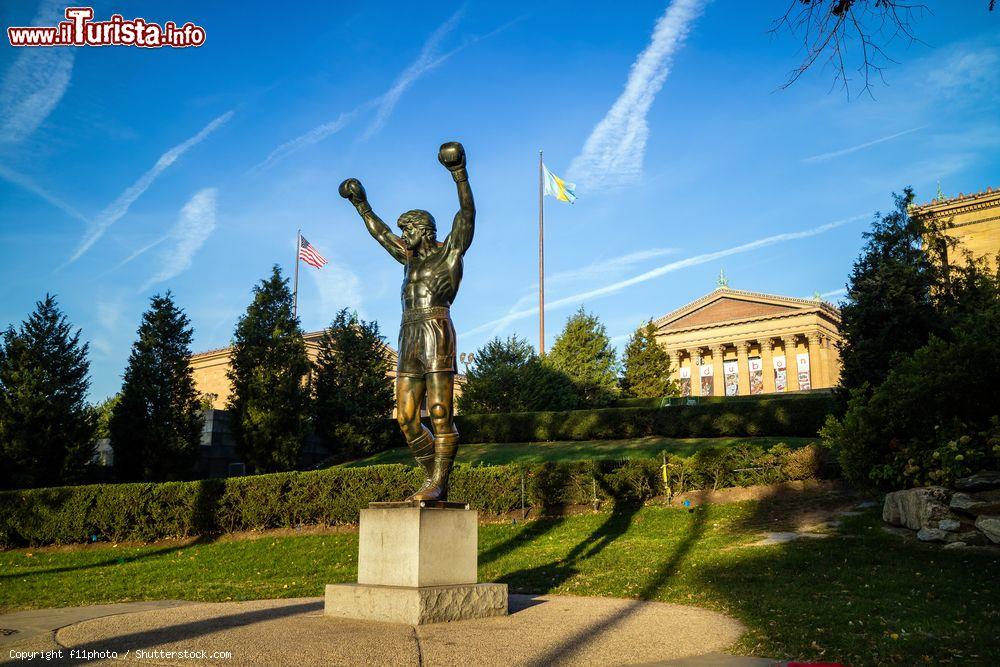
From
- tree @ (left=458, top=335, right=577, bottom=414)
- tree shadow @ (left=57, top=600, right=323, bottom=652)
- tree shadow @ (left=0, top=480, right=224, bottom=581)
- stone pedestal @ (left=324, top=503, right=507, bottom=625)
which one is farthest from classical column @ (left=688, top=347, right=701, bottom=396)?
tree shadow @ (left=57, top=600, right=323, bottom=652)

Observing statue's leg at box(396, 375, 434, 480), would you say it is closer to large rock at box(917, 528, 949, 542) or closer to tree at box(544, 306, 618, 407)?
large rock at box(917, 528, 949, 542)

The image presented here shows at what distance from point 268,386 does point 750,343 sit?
5966cm

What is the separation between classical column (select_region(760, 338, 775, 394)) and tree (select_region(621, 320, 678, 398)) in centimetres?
2234

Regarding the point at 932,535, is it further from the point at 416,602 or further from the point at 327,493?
the point at 327,493

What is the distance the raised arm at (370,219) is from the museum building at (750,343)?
6092 centimetres

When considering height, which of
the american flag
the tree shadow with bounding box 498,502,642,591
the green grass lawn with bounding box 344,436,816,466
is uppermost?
the american flag

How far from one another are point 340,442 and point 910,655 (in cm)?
2592

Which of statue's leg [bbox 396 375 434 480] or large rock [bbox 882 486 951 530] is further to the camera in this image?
large rock [bbox 882 486 951 530]

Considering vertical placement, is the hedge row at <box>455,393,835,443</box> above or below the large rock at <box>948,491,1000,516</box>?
above

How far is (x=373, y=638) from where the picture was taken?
17.8 ft

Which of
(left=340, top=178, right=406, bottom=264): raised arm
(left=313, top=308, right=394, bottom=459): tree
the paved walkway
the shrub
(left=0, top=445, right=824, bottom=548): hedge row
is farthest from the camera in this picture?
(left=313, top=308, right=394, bottom=459): tree

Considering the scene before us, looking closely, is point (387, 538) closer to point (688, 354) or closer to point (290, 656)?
point (290, 656)

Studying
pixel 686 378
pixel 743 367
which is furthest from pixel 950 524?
pixel 686 378

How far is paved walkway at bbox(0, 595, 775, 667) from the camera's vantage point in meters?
4.78
